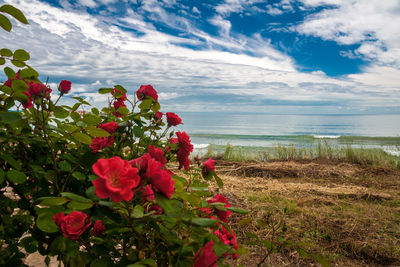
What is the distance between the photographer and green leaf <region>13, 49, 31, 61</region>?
0.99 m

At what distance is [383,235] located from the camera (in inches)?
99.7

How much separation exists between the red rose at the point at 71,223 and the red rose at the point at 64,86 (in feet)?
→ 1.72

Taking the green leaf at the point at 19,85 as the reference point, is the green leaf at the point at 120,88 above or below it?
above

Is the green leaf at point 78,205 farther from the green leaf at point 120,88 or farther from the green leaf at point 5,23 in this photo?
the green leaf at point 120,88

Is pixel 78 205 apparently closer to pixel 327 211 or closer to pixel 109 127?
pixel 109 127

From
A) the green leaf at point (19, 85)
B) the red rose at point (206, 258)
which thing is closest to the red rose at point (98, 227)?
the red rose at point (206, 258)

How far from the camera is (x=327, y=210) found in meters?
3.09

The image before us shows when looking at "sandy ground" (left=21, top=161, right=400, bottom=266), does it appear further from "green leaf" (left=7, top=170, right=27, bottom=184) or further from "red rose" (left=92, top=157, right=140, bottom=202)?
"green leaf" (left=7, top=170, right=27, bottom=184)

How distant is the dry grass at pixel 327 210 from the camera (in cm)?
225

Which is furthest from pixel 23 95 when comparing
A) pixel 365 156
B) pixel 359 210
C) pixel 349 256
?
pixel 365 156

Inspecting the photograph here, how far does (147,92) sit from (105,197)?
78cm

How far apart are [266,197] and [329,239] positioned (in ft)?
3.44

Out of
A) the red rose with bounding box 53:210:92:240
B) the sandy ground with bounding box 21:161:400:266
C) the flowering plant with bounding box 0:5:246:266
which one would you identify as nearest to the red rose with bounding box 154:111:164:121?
the flowering plant with bounding box 0:5:246:266

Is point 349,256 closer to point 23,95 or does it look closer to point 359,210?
point 359,210
